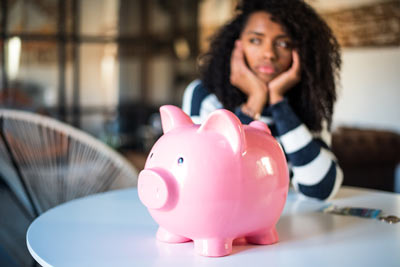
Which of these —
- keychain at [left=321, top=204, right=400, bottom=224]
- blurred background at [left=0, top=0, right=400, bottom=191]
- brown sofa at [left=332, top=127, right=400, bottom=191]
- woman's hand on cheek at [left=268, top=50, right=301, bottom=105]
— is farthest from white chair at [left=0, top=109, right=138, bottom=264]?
blurred background at [left=0, top=0, right=400, bottom=191]

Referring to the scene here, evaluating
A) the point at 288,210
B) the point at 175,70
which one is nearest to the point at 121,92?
the point at 175,70

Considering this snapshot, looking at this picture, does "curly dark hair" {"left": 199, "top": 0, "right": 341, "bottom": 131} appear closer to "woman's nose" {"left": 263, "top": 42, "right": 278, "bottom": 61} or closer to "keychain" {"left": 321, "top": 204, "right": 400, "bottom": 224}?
"woman's nose" {"left": 263, "top": 42, "right": 278, "bottom": 61}

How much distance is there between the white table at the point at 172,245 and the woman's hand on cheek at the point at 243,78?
12.2 inches

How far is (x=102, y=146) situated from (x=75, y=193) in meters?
0.19

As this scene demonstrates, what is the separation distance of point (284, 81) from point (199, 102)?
31cm

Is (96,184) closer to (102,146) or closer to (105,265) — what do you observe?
(102,146)

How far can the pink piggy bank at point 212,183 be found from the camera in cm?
64

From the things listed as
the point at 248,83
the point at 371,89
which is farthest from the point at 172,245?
the point at 371,89

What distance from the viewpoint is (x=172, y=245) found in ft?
2.38

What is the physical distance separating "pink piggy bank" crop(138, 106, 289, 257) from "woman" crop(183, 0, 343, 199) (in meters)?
0.41

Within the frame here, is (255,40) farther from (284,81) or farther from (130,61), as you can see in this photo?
(130,61)

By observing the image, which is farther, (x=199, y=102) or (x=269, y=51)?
(x=199, y=102)

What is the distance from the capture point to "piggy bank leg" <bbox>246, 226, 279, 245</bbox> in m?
0.73

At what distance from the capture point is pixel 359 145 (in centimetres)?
283
